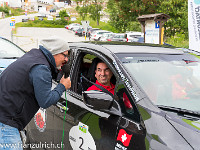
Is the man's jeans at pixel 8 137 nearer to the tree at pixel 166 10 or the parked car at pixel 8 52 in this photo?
the parked car at pixel 8 52

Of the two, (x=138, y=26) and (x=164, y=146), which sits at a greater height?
(x=138, y=26)

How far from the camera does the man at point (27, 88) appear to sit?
212 centimetres

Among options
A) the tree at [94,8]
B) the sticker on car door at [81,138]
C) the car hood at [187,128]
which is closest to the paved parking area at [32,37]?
the tree at [94,8]

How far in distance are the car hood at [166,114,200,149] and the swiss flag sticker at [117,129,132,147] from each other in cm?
33

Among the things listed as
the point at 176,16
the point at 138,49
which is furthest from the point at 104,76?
the point at 176,16

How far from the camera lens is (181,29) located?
23.9 m

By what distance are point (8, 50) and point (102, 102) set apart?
6.08 m

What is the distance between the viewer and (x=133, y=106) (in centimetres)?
205

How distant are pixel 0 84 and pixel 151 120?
1.32m

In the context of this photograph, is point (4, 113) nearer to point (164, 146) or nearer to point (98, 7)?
point (164, 146)

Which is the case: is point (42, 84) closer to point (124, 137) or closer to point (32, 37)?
point (124, 137)

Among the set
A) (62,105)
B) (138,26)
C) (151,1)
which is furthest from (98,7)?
(62,105)

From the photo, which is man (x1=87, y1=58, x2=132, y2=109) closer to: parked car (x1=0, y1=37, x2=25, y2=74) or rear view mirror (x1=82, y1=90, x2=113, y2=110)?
rear view mirror (x1=82, y1=90, x2=113, y2=110)

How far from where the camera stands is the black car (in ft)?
6.07
